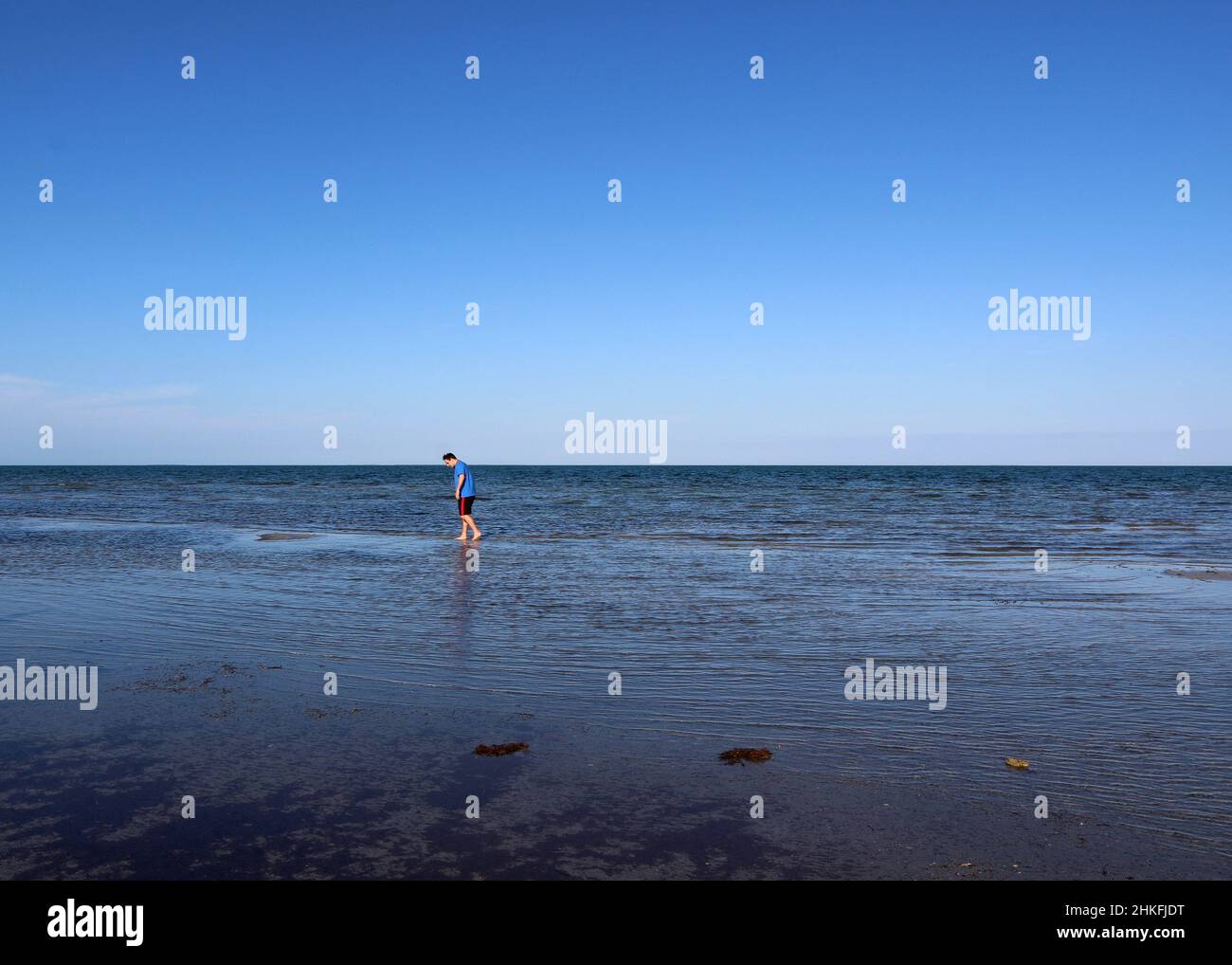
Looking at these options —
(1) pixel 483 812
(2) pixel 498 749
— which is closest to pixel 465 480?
(2) pixel 498 749

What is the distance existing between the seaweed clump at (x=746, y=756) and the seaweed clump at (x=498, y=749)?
1314 millimetres

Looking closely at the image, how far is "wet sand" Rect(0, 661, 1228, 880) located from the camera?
13.6 ft

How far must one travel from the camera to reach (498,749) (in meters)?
5.79

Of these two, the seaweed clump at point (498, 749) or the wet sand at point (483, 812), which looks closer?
the wet sand at point (483, 812)

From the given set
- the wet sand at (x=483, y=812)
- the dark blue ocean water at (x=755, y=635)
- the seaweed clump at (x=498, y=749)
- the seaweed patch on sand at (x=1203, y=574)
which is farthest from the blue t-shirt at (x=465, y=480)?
the seaweed clump at (x=498, y=749)

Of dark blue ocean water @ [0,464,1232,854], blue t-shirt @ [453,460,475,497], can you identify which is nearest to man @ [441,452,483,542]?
blue t-shirt @ [453,460,475,497]

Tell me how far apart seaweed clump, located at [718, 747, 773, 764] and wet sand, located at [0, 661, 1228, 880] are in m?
0.07

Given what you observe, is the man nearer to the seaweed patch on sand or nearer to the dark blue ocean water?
the dark blue ocean water

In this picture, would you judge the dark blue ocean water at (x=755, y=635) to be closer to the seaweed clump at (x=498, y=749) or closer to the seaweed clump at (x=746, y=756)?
the seaweed clump at (x=746, y=756)

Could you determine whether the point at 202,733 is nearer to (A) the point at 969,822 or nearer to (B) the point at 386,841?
(B) the point at 386,841

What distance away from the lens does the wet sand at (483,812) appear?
4137mm
